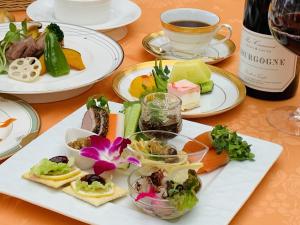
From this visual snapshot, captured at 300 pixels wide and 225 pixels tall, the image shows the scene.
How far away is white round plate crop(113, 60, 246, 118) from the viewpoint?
988 millimetres

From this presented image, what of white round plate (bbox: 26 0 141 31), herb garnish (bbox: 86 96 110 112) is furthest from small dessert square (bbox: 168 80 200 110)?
white round plate (bbox: 26 0 141 31)

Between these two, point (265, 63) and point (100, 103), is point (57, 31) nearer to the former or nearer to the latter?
point (100, 103)

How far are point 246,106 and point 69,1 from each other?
0.47 meters

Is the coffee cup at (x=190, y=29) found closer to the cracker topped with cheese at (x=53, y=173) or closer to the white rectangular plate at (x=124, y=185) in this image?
the white rectangular plate at (x=124, y=185)

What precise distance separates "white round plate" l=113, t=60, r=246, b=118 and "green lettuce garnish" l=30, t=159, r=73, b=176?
261mm

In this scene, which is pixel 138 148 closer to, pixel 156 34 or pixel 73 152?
pixel 73 152

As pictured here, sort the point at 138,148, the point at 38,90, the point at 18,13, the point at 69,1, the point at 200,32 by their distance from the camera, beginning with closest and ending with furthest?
the point at 138,148 → the point at 38,90 → the point at 200,32 → the point at 69,1 → the point at 18,13

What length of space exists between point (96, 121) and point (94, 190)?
158mm

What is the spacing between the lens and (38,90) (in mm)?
974

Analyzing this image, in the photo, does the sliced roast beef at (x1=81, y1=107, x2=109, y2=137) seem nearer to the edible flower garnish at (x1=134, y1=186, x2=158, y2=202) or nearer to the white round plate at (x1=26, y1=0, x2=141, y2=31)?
the edible flower garnish at (x1=134, y1=186, x2=158, y2=202)

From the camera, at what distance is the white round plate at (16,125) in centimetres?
85

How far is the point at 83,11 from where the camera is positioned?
50.3 inches

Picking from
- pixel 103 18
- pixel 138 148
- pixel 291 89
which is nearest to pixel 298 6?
pixel 291 89

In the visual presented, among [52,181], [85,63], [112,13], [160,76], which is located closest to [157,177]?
[52,181]
